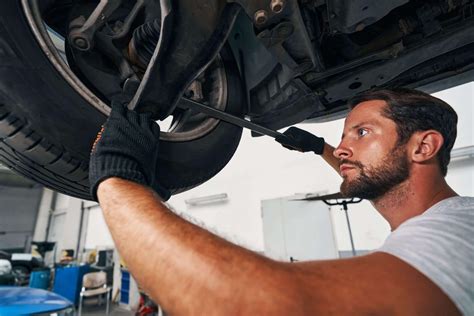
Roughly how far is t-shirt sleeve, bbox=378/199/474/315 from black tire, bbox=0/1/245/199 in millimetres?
461

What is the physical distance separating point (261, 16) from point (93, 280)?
14.1ft

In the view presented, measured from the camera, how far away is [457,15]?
62 cm

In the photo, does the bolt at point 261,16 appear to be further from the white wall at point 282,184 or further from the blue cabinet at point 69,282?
the blue cabinet at point 69,282

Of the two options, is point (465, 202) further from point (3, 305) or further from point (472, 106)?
point (472, 106)

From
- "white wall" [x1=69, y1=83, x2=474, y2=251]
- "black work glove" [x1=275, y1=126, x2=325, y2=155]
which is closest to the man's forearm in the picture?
"black work glove" [x1=275, y1=126, x2=325, y2=155]

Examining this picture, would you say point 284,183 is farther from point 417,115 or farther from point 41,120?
point 41,120

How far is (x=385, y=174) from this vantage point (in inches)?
20.9

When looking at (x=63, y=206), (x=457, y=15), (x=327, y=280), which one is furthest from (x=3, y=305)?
(x=63, y=206)

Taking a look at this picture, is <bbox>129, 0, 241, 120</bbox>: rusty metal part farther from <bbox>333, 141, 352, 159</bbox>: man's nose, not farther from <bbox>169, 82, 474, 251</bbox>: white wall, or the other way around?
<bbox>169, 82, 474, 251</bbox>: white wall

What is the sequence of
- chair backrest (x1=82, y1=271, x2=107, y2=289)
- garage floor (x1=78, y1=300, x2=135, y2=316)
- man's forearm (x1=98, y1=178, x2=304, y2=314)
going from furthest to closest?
garage floor (x1=78, y1=300, x2=135, y2=316)
chair backrest (x1=82, y1=271, x2=107, y2=289)
man's forearm (x1=98, y1=178, x2=304, y2=314)

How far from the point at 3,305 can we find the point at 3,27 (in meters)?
1.63

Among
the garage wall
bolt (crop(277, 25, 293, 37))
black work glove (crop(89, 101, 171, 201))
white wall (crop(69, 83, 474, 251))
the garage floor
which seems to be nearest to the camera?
black work glove (crop(89, 101, 171, 201))

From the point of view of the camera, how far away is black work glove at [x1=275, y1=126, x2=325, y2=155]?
2.71ft

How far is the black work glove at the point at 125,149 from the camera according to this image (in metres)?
0.36
